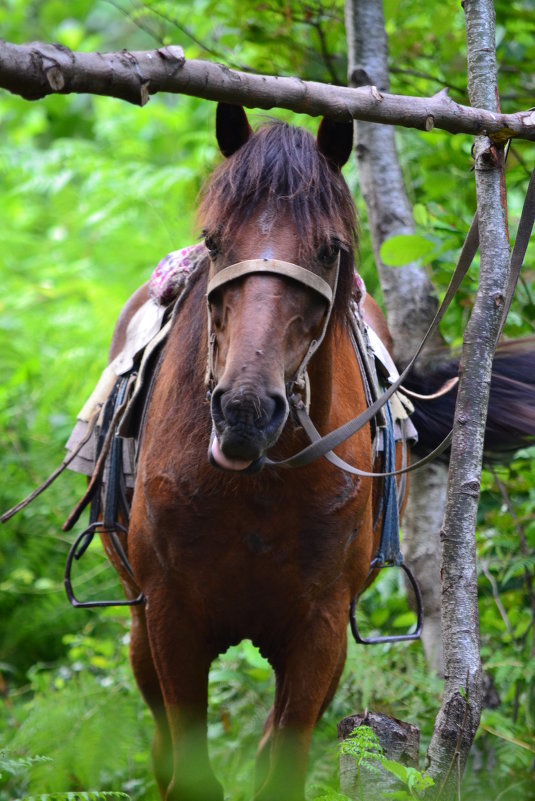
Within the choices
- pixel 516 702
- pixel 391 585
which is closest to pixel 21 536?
pixel 391 585

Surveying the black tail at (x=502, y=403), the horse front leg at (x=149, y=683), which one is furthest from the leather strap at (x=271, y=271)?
the horse front leg at (x=149, y=683)

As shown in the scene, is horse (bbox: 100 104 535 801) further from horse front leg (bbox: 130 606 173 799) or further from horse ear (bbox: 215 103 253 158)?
horse front leg (bbox: 130 606 173 799)

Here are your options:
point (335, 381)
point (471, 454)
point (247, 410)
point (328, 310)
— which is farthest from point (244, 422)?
point (335, 381)

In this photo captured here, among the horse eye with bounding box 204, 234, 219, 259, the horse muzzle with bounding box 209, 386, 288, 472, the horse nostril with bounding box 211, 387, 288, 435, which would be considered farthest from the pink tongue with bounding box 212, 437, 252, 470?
the horse eye with bounding box 204, 234, 219, 259

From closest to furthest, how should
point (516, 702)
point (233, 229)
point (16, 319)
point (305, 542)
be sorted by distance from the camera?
point (233, 229)
point (305, 542)
point (516, 702)
point (16, 319)

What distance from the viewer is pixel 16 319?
28.0 feet

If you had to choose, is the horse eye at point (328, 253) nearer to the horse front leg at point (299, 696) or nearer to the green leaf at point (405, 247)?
the green leaf at point (405, 247)

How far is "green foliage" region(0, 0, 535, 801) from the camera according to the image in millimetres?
3949

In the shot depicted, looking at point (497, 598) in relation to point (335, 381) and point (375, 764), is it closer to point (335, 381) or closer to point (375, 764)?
point (335, 381)

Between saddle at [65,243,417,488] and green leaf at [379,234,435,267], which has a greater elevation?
green leaf at [379,234,435,267]

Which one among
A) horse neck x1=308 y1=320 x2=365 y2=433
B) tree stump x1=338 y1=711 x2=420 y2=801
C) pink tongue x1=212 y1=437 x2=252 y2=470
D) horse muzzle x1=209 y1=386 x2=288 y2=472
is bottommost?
tree stump x1=338 y1=711 x2=420 y2=801

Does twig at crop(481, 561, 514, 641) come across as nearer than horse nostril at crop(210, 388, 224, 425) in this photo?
No

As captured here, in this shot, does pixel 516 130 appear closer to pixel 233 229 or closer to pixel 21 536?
pixel 233 229

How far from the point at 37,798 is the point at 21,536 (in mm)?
4001
